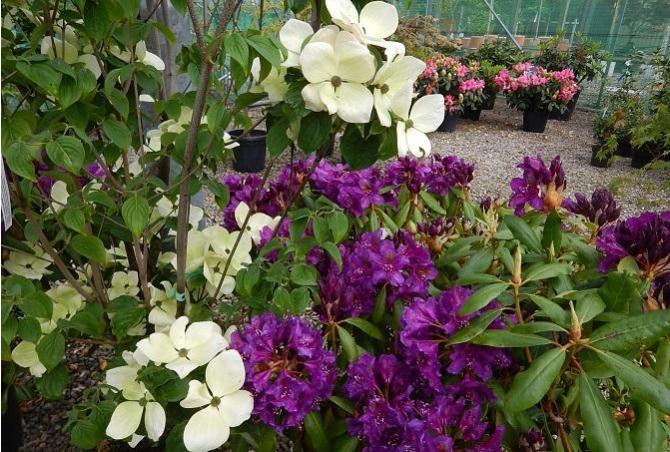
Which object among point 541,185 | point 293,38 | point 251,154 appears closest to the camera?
point 293,38

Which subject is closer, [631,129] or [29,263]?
[29,263]

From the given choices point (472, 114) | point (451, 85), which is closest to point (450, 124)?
point (451, 85)

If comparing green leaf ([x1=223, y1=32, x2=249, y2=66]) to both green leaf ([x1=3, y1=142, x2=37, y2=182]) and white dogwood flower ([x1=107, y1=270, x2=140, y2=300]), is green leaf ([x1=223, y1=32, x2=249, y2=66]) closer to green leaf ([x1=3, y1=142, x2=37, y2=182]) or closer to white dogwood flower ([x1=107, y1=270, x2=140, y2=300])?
green leaf ([x1=3, y1=142, x2=37, y2=182])

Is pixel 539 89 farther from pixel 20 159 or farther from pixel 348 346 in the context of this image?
pixel 20 159

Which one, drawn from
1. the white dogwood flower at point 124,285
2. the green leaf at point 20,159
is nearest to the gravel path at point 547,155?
the white dogwood flower at point 124,285

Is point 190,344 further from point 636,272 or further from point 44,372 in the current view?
point 636,272

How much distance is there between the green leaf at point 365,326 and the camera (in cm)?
104

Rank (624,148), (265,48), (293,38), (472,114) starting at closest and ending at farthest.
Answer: (265,48) → (293,38) → (624,148) → (472,114)

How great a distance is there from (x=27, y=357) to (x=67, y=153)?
1.66 feet

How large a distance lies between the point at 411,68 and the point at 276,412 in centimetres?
58

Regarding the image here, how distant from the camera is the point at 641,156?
5262 millimetres

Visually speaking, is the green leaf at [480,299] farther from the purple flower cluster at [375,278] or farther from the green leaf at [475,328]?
the purple flower cluster at [375,278]

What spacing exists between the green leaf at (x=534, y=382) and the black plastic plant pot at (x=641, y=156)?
510 cm

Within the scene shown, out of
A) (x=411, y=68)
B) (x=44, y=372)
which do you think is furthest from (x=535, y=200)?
(x=44, y=372)
